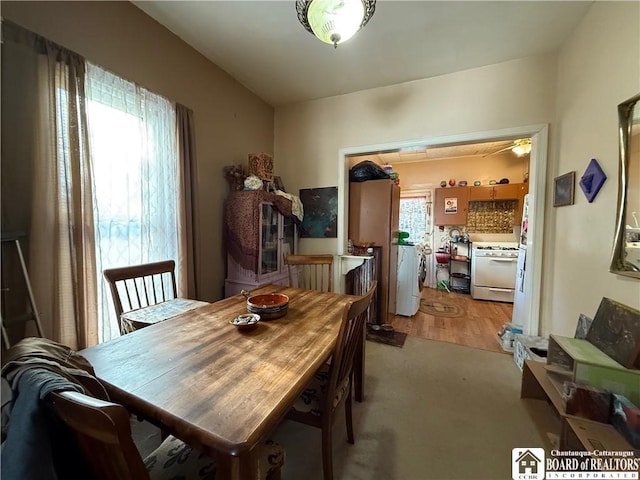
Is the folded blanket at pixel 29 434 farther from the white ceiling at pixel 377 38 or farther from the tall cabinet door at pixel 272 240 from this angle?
the white ceiling at pixel 377 38

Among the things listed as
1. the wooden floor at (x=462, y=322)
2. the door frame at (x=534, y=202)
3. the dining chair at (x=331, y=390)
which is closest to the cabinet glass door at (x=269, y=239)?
the dining chair at (x=331, y=390)

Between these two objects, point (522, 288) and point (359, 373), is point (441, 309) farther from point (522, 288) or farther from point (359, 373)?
point (359, 373)

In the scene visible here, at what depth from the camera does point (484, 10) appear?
1.82 metres

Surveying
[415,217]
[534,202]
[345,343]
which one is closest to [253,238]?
[345,343]

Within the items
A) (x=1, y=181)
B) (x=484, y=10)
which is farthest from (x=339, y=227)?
(x=1, y=181)

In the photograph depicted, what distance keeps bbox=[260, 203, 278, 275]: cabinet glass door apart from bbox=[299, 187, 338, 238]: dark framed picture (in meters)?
0.64

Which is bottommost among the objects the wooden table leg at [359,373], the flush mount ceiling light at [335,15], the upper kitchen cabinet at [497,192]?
the wooden table leg at [359,373]

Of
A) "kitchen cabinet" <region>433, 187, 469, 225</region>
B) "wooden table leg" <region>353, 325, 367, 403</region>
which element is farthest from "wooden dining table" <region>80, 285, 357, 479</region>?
"kitchen cabinet" <region>433, 187, 469, 225</region>

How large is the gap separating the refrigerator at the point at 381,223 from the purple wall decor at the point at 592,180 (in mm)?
1661

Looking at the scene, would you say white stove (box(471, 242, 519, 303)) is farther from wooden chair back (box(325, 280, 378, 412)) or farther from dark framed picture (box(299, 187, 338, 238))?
wooden chair back (box(325, 280, 378, 412))

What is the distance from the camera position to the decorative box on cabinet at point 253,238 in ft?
8.09

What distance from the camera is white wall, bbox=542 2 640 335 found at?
144 cm

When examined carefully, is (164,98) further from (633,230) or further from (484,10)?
(633,230)

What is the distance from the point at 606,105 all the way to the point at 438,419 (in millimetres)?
2250
